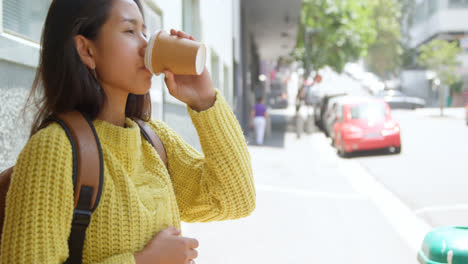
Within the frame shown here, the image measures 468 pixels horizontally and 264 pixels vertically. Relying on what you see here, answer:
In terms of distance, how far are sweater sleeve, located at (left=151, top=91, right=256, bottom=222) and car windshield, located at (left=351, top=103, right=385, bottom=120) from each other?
14161 mm

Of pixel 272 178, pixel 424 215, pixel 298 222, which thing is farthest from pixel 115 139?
pixel 272 178

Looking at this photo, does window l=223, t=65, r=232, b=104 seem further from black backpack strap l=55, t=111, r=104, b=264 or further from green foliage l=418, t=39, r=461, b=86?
green foliage l=418, t=39, r=461, b=86

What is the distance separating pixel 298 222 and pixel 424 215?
1.74m

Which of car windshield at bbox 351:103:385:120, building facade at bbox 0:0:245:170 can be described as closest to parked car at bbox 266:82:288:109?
car windshield at bbox 351:103:385:120

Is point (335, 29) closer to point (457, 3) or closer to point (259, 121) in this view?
point (259, 121)

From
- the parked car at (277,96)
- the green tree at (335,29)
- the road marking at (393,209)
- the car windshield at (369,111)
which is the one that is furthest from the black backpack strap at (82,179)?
the parked car at (277,96)

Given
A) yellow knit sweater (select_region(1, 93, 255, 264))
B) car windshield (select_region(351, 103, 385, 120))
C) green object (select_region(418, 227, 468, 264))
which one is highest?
yellow knit sweater (select_region(1, 93, 255, 264))

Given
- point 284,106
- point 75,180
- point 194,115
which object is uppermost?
point 194,115

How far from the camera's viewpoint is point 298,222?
6441 mm

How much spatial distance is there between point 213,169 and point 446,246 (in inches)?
78.6

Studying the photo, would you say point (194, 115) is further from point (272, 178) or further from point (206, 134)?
point (272, 178)

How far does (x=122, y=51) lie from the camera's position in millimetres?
1495

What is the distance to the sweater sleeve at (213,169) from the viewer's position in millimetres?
1674

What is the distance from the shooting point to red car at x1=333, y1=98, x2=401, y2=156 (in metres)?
14.7
